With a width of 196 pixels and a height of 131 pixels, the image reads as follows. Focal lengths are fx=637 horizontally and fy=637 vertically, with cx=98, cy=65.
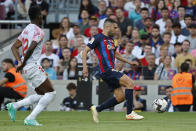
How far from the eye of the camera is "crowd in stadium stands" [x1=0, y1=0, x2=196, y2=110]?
18.6m

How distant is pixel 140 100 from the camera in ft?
59.6

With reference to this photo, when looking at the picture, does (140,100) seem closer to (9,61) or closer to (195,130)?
(9,61)

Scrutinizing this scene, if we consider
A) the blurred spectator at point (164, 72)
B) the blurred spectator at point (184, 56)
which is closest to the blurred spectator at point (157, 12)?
the blurred spectator at point (184, 56)

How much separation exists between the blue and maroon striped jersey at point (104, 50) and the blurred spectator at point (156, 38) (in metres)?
7.53

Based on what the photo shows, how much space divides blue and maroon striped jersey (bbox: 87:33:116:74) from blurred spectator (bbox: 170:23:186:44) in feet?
25.4

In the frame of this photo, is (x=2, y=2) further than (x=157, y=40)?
Yes

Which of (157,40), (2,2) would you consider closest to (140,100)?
(157,40)

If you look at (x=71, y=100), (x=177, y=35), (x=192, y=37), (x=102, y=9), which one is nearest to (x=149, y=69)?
(x=192, y=37)

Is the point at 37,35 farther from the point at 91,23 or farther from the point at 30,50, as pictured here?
the point at 91,23

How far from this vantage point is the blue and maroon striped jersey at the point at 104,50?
12.3 meters

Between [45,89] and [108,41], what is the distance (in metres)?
1.61

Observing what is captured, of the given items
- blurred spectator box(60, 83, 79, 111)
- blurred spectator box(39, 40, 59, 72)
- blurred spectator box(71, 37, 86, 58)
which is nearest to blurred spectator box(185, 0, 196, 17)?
blurred spectator box(71, 37, 86, 58)

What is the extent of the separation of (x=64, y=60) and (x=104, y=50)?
7498mm

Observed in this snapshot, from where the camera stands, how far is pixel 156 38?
20.0 metres
